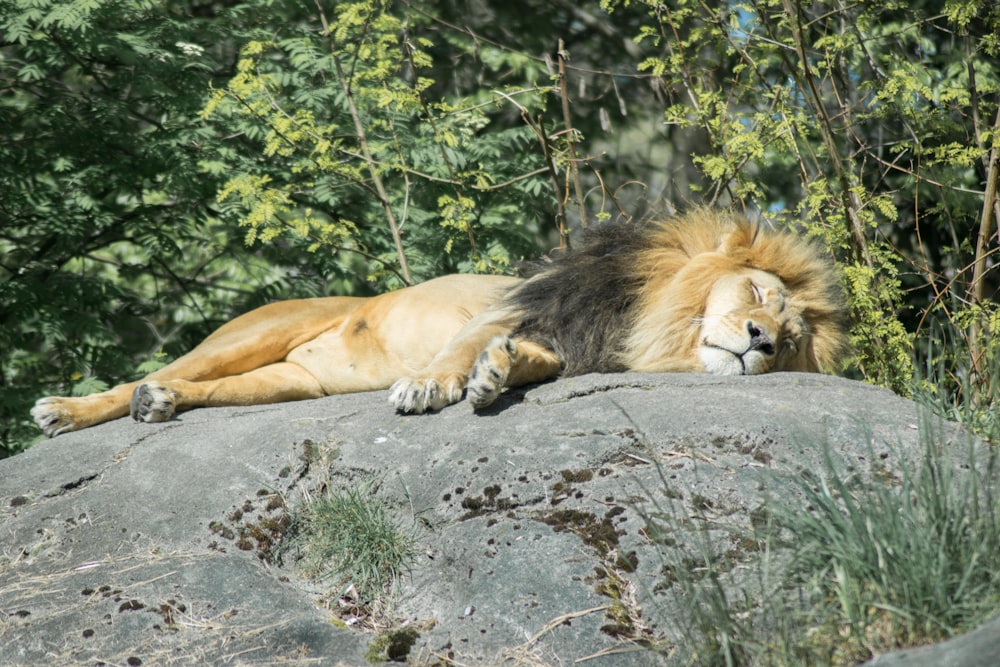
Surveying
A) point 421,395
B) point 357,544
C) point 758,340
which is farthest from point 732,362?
point 357,544

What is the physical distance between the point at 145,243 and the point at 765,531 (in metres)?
5.47

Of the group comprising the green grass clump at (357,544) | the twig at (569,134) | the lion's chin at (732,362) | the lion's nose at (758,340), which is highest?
the twig at (569,134)

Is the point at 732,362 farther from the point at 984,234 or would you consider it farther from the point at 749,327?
the point at 984,234

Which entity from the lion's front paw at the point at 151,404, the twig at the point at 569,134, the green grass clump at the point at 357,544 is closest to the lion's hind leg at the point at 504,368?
the green grass clump at the point at 357,544

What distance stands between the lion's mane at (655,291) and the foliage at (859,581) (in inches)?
73.4

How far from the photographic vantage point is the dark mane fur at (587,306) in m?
4.63

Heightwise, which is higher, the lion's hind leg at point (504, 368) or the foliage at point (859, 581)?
the lion's hind leg at point (504, 368)

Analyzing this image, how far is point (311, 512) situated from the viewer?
3.68 meters

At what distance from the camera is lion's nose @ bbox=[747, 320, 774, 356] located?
4.41 m

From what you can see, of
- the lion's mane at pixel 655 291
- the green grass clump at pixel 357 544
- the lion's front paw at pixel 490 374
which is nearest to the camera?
the green grass clump at pixel 357 544

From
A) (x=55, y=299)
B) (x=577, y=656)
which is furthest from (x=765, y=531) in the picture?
(x=55, y=299)

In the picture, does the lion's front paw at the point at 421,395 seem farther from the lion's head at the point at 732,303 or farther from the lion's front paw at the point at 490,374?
the lion's head at the point at 732,303

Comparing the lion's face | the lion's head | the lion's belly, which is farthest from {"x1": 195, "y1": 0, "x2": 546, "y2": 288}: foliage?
the lion's face

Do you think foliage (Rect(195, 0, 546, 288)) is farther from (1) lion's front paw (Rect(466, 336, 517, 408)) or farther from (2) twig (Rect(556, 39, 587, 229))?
(1) lion's front paw (Rect(466, 336, 517, 408))
